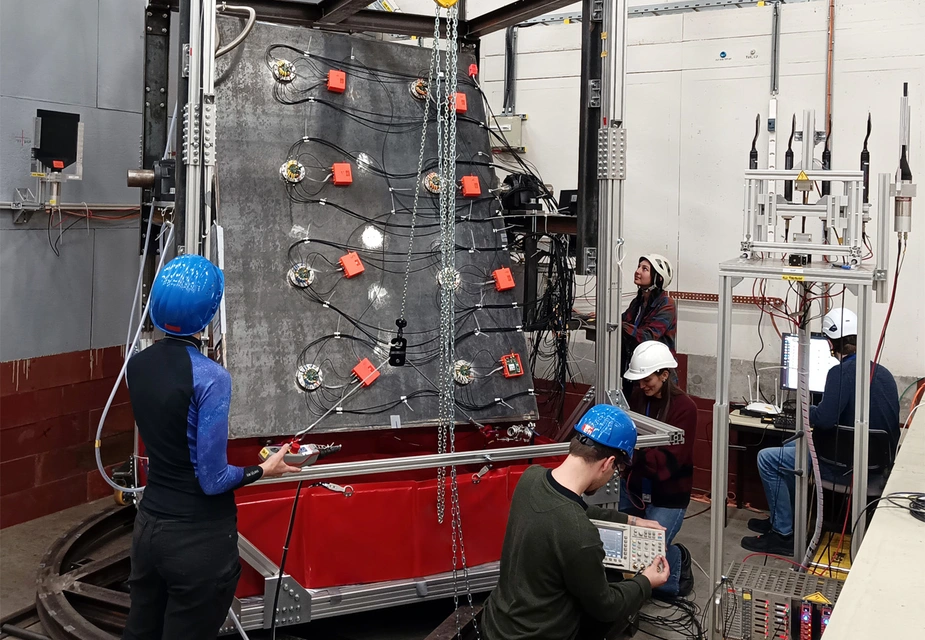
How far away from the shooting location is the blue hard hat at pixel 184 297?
2607 mm

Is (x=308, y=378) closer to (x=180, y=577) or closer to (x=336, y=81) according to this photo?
(x=336, y=81)

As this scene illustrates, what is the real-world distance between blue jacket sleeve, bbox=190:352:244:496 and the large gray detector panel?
4.96ft

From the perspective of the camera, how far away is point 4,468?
541 centimetres

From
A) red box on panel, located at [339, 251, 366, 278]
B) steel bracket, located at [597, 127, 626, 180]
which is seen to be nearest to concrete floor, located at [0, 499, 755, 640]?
red box on panel, located at [339, 251, 366, 278]

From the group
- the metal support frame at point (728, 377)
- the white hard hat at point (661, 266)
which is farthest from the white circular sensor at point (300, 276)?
the white hard hat at point (661, 266)

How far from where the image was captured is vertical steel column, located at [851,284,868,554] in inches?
136

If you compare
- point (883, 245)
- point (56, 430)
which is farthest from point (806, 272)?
point (56, 430)

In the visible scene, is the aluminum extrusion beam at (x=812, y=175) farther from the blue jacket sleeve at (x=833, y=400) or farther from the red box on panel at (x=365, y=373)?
the red box on panel at (x=365, y=373)

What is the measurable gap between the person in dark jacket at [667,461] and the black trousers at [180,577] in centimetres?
255

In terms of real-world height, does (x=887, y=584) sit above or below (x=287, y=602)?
above

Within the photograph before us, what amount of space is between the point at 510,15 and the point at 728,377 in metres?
2.52

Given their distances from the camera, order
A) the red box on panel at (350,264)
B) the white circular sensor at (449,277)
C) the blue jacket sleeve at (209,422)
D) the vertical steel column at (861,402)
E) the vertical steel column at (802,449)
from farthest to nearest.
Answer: the white circular sensor at (449,277) < the red box on panel at (350,264) < the vertical steel column at (802,449) < the vertical steel column at (861,402) < the blue jacket sleeve at (209,422)

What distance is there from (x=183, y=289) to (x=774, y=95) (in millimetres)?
4737

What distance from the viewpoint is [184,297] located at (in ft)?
8.55
